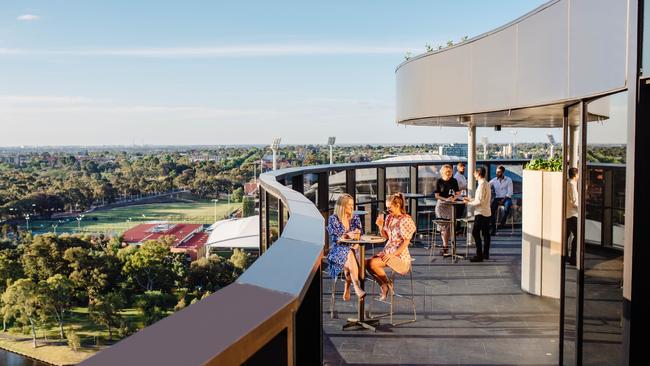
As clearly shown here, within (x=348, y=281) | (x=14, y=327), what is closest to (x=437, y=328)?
(x=348, y=281)

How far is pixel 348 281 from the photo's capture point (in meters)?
7.11

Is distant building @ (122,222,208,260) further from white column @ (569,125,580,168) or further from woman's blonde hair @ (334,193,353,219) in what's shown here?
white column @ (569,125,580,168)

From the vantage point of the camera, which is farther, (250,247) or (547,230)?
(250,247)

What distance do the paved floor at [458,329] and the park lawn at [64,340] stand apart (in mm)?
22908

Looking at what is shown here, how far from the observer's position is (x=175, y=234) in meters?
52.6

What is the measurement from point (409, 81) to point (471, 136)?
1.98m

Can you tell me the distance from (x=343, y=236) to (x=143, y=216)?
56.9 metres

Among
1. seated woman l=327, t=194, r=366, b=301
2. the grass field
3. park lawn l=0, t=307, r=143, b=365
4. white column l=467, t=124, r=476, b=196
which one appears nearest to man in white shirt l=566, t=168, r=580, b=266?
seated woman l=327, t=194, r=366, b=301

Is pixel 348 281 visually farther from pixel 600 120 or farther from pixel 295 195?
pixel 600 120

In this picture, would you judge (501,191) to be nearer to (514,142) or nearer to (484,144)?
(484,144)

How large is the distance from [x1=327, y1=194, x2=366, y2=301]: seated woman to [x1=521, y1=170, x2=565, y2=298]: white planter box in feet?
9.04

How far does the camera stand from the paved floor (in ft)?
18.1

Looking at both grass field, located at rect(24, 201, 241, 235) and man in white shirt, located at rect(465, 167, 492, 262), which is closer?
man in white shirt, located at rect(465, 167, 492, 262)

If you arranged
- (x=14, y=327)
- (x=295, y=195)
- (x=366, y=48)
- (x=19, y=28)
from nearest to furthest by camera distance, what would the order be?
(x=295, y=195) < (x=14, y=327) < (x=366, y=48) < (x=19, y=28)
